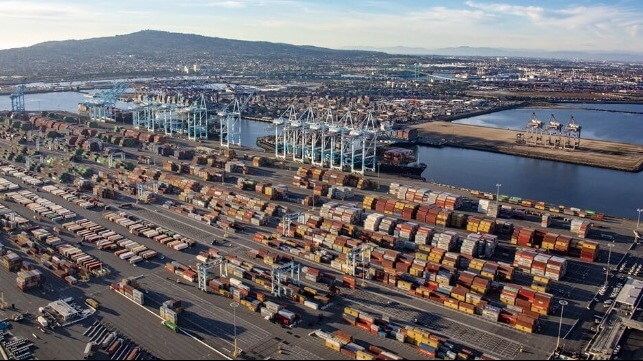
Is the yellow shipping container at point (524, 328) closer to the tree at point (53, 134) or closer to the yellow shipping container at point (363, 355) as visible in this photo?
the yellow shipping container at point (363, 355)

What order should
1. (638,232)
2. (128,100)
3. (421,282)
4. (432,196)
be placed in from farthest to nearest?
(128,100) → (432,196) → (638,232) → (421,282)

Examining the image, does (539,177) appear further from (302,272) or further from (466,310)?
(302,272)

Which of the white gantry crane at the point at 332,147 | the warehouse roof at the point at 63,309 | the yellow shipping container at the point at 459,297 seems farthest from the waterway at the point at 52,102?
the yellow shipping container at the point at 459,297

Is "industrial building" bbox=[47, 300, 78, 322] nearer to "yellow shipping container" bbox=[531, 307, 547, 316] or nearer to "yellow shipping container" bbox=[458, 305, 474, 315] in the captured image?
"yellow shipping container" bbox=[458, 305, 474, 315]

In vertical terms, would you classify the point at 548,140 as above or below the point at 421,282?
above

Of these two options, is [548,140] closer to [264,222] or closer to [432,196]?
[432,196]

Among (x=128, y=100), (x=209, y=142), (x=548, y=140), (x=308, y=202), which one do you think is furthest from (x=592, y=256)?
(x=128, y=100)

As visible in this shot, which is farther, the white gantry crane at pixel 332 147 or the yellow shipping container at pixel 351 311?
the white gantry crane at pixel 332 147
